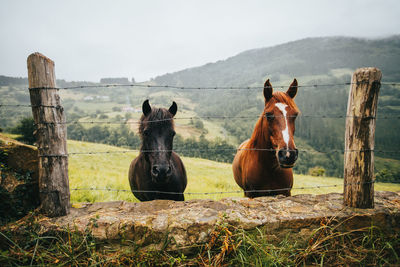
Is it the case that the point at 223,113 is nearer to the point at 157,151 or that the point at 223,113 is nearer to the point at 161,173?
the point at 157,151

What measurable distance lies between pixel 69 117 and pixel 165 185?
80.5 m

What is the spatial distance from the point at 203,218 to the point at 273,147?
5.62 ft

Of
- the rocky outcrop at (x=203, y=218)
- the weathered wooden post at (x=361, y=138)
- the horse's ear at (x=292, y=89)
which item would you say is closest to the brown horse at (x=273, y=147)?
the horse's ear at (x=292, y=89)

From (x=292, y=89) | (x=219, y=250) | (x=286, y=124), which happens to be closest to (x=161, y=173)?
(x=219, y=250)

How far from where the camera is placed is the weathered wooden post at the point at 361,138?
242 centimetres

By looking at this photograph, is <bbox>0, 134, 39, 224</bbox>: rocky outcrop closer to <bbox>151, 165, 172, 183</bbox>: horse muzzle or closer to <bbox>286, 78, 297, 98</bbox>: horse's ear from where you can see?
<bbox>151, 165, 172, 183</bbox>: horse muzzle

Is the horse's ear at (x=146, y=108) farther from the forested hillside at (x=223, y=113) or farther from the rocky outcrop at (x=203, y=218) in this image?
the forested hillside at (x=223, y=113)

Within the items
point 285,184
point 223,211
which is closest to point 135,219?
point 223,211

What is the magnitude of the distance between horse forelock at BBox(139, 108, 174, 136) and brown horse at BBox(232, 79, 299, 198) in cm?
138

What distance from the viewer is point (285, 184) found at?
356 centimetres

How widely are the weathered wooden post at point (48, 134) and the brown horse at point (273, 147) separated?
2.32m

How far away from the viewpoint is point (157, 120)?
10.5 feet

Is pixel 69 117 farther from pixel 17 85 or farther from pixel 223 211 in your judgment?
pixel 223 211

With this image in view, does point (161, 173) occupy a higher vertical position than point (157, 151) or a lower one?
lower
